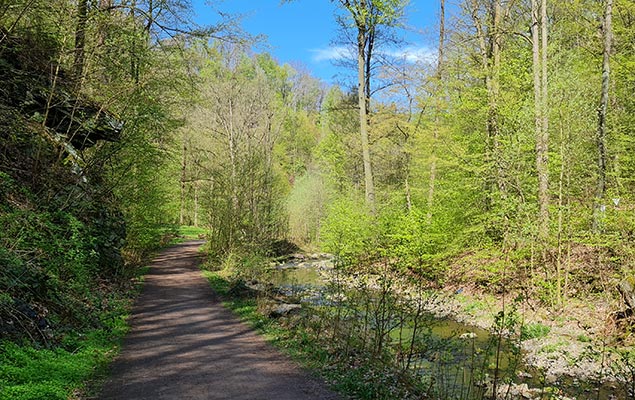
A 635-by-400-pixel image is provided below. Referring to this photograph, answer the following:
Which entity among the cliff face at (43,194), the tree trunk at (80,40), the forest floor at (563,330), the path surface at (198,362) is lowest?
the forest floor at (563,330)

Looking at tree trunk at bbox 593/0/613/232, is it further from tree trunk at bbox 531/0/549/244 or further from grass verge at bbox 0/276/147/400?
grass verge at bbox 0/276/147/400

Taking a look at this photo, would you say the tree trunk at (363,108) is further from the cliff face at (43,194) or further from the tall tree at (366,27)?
the cliff face at (43,194)

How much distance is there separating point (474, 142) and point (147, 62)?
432 inches

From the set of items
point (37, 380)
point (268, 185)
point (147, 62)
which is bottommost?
point (37, 380)

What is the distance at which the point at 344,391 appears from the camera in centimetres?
600

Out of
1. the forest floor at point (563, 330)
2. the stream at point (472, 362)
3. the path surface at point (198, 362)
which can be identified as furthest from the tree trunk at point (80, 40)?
the forest floor at point (563, 330)

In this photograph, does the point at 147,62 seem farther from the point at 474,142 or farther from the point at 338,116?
the point at 338,116

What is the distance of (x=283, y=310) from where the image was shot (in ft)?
33.7

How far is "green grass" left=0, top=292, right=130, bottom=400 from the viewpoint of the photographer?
4907 mm

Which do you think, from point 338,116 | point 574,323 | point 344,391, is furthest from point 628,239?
point 338,116

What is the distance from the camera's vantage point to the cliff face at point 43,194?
6.48 metres

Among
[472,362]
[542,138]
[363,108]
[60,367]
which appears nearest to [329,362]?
[472,362]

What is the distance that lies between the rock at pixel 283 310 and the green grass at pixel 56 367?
3.47 m

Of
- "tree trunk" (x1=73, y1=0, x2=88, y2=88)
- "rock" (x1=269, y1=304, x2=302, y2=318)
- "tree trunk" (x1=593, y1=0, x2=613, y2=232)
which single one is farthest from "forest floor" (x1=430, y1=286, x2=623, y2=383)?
"tree trunk" (x1=73, y1=0, x2=88, y2=88)
